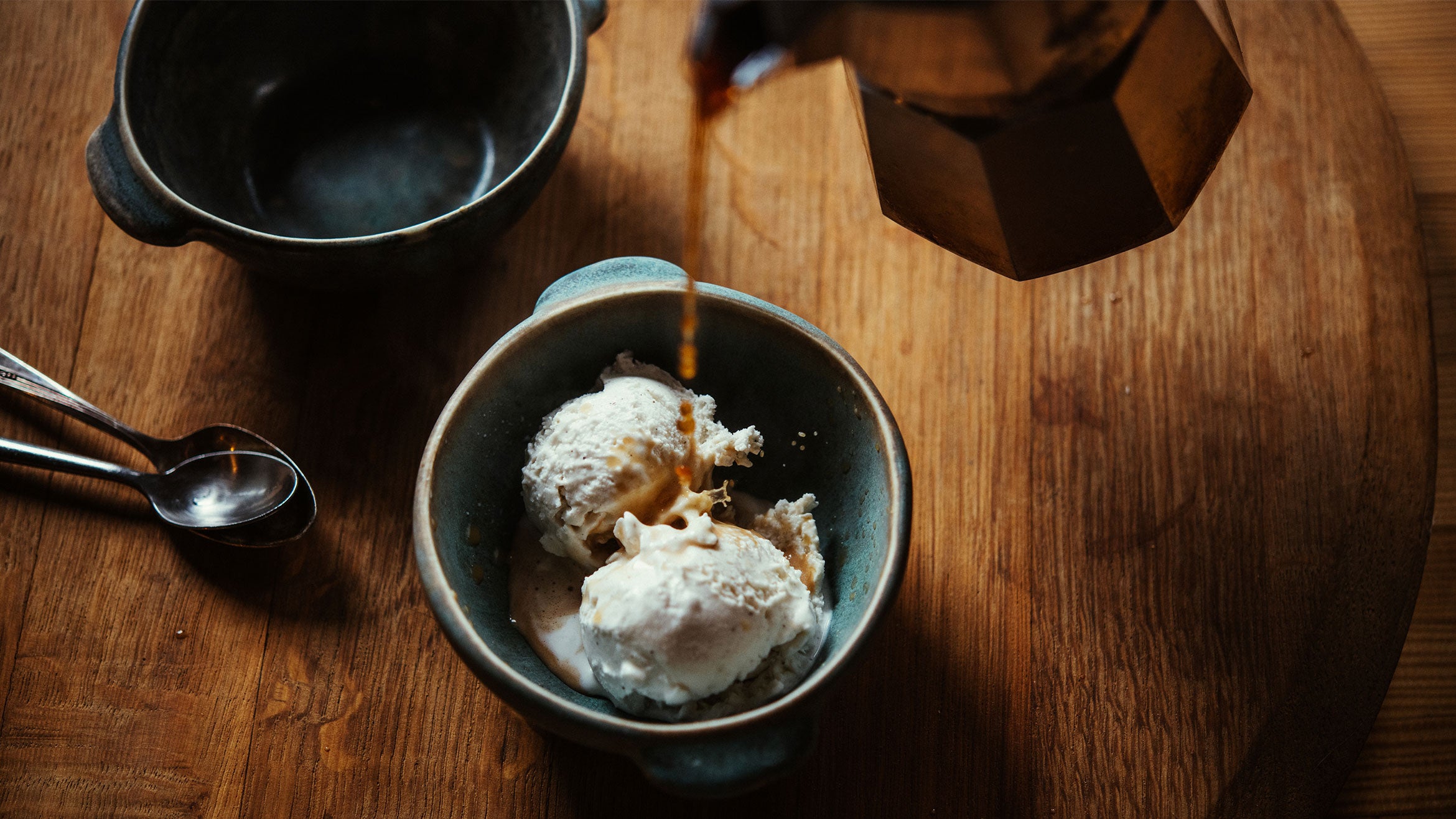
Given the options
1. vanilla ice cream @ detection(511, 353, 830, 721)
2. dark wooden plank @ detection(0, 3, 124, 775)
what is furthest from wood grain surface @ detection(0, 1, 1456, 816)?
vanilla ice cream @ detection(511, 353, 830, 721)

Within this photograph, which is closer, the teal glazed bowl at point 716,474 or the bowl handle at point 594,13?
the teal glazed bowl at point 716,474

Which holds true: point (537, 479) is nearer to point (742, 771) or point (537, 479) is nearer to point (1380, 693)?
point (742, 771)

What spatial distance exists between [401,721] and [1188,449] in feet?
2.75

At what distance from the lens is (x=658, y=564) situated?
0.81 meters

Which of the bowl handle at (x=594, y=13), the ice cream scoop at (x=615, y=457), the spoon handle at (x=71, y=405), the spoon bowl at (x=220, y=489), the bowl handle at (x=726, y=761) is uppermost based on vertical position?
the bowl handle at (x=594, y=13)

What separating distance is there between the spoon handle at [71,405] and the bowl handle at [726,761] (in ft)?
2.09

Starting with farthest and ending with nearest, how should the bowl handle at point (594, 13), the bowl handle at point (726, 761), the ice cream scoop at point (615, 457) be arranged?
the bowl handle at point (594, 13)
the ice cream scoop at point (615, 457)
the bowl handle at point (726, 761)

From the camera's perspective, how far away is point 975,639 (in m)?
0.96

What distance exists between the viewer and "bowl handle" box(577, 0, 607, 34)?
107cm

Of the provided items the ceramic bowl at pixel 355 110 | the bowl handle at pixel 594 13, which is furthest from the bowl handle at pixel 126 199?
the bowl handle at pixel 594 13

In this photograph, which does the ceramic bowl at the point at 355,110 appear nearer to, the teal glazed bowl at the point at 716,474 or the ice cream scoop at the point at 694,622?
the teal glazed bowl at the point at 716,474

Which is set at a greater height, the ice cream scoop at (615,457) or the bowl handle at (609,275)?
the bowl handle at (609,275)

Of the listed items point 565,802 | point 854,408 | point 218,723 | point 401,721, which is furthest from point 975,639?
point 218,723

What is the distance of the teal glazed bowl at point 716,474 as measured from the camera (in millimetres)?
729
